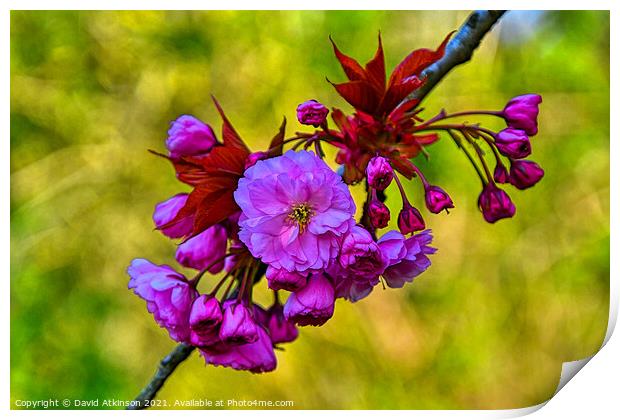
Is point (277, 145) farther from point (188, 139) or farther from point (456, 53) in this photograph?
point (456, 53)

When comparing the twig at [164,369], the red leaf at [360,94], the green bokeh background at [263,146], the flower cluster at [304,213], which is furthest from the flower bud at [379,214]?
the green bokeh background at [263,146]

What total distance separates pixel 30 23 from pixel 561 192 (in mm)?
767

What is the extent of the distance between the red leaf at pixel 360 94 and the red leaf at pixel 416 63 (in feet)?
0.07

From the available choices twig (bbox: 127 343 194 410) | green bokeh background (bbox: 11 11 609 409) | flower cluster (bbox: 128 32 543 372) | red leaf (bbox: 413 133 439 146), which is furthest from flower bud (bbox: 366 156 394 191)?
green bokeh background (bbox: 11 11 609 409)

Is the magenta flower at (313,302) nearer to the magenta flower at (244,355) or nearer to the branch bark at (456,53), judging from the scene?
the magenta flower at (244,355)

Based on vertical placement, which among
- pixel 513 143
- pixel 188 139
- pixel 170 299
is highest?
pixel 513 143

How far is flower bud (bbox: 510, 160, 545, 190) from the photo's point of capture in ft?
1.96

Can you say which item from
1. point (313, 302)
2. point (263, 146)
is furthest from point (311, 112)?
point (263, 146)

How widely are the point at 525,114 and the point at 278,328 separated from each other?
0.98 ft

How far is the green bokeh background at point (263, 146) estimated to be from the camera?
3.02ft

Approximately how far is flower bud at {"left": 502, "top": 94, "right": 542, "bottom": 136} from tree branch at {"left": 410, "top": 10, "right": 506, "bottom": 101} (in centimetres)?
9

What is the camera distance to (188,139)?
0.61 meters

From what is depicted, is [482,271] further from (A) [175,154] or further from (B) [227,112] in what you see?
(A) [175,154]

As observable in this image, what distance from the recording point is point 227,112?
1.05 meters
